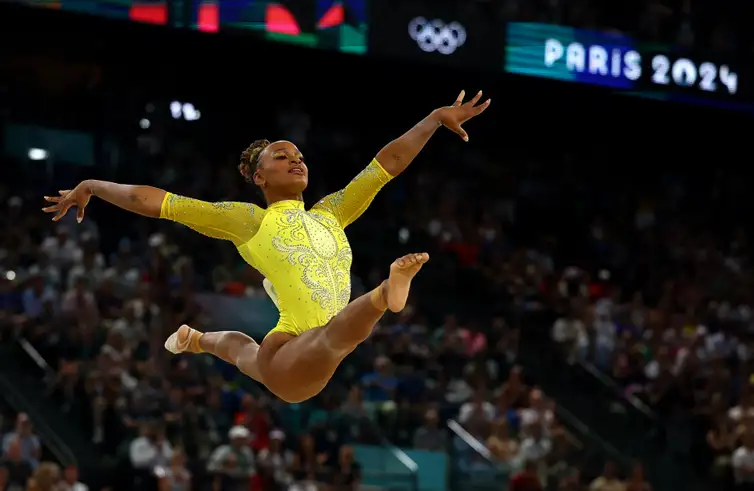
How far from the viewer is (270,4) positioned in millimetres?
15227

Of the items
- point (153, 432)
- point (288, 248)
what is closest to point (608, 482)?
point (153, 432)

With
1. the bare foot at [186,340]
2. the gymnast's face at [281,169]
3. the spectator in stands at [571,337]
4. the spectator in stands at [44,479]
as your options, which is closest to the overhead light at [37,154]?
the spectator in stands at [44,479]

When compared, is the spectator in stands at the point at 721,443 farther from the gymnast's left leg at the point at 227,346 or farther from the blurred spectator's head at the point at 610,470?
the gymnast's left leg at the point at 227,346

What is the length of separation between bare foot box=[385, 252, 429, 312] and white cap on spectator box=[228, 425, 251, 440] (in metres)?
6.27

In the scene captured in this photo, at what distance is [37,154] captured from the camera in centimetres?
1550

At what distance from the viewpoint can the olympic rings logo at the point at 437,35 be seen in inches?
635

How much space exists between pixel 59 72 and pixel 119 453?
775 centimetres

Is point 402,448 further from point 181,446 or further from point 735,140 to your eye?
point 735,140

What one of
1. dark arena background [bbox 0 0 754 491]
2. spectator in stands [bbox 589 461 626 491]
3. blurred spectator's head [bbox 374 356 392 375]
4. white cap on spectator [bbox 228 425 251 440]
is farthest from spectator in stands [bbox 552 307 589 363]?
white cap on spectator [bbox 228 425 251 440]

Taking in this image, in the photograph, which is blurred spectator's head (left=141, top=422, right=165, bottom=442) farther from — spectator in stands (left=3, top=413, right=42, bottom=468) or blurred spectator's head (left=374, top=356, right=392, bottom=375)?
blurred spectator's head (left=374, top=356, right=392, bottom=375)

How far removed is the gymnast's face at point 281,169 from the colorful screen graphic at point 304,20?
29.4 feet

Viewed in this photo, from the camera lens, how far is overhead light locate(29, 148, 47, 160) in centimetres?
1537

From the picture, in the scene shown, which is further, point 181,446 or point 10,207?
point 10,207

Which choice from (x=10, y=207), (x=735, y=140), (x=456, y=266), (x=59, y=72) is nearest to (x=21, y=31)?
(x=59, y=72)
